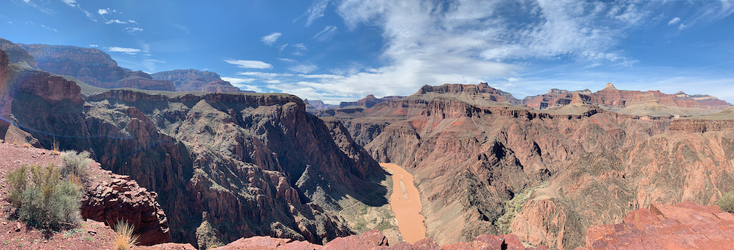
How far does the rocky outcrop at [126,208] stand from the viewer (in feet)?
45.7

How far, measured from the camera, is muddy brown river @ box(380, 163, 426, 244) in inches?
2385

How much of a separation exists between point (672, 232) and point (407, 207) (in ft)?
215

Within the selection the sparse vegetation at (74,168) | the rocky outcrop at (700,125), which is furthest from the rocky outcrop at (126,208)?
the rocky outcrop at (700,125)

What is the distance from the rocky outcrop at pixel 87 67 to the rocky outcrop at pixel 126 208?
20991 centimetres

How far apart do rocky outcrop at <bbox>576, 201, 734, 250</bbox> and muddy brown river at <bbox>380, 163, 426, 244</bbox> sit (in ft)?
142

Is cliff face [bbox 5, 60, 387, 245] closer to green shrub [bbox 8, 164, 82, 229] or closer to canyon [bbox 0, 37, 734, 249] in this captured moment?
canyon [bbox 0, 37, 734, 249]

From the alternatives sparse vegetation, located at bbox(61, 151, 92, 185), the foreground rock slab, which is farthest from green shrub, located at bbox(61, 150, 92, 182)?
the foreground rock slab

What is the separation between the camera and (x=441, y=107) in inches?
7052

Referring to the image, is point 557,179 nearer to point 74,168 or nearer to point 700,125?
point 700,125

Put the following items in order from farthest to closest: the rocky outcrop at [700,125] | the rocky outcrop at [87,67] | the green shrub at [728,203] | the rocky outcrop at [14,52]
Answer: the rocky outcrop at [87,67]
the rocky outcrop at [14,52]
the rocky outcrop at [700,125]
the green shrub at [728,203]

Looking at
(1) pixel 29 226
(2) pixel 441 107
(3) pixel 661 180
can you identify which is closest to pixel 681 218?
(1) pixel 29 226

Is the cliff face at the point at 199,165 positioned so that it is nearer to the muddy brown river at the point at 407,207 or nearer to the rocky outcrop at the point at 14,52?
the muddy brown river at the point at 407,207

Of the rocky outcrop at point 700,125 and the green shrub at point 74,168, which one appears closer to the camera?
the green shrub at point 74,168

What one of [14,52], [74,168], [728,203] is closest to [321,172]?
[74,168]
